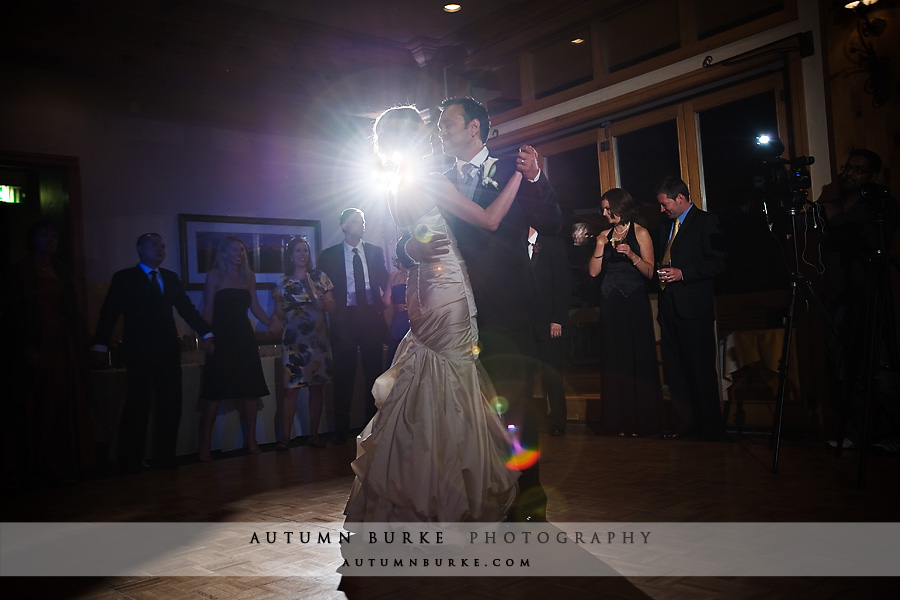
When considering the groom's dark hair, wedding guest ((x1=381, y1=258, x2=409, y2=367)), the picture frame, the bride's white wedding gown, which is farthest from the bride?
the picture frame

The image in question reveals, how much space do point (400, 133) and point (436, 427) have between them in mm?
1002

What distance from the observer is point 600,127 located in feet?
18.7

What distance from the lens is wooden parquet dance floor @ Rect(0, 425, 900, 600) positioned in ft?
6.41

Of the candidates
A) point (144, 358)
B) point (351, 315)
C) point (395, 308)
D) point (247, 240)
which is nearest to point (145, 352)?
point (144, 358)

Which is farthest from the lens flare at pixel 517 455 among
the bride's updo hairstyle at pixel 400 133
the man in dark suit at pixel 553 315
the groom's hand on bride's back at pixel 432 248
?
the man in dark suit at pixel 553 315

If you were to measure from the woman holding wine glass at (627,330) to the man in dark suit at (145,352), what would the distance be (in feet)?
9.47

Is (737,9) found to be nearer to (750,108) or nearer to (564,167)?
(750,108)

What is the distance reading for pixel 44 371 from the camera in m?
4.31

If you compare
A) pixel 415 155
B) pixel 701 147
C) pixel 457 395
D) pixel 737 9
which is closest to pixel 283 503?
pixel 457 395

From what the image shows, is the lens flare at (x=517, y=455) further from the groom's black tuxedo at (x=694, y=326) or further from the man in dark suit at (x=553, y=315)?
the man in dark suit at (x=553, y=315)

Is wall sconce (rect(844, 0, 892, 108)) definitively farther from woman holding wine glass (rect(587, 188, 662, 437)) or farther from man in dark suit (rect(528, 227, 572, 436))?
man in dark suit (rect(528, 227, 572, 436))

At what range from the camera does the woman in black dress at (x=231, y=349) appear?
495 cm

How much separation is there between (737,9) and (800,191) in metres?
1.78

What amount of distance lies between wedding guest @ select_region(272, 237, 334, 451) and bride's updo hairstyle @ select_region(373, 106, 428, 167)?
2.91 metres
